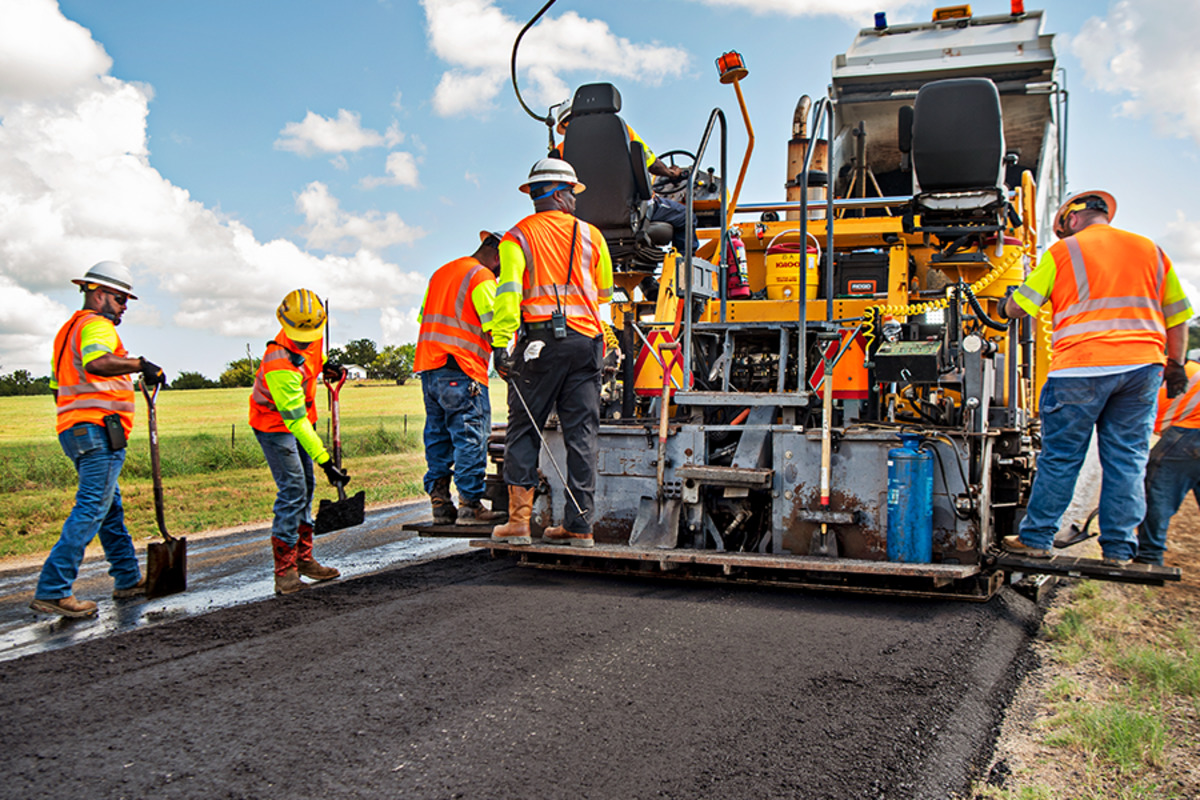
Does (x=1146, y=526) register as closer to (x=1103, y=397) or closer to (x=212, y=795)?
(x=1103, y=397)

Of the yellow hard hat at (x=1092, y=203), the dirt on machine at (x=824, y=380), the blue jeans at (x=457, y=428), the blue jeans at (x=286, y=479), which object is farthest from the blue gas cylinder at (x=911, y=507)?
the blue jeans at (x=286, y=479)

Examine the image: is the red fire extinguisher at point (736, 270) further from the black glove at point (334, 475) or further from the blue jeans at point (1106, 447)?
the black glove at point (334, 475)

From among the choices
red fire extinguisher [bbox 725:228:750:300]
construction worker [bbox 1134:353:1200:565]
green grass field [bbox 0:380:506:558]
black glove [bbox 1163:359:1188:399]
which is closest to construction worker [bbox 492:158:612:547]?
red fire extinguisher [bbox 725:228:750:300]

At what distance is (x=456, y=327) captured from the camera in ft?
17.9

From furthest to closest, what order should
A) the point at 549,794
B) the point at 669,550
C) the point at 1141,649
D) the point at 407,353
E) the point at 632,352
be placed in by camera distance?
the point at 407,353, the point at 632,352, the point at 669,550, the point at 1141,649, the point at 549,794

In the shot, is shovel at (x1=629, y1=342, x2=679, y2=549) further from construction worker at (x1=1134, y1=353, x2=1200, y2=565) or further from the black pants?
construction worker at (x1=1134, y1=353, x2=1200, y2=565)

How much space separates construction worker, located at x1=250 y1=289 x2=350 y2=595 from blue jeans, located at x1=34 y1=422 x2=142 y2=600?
82 cm

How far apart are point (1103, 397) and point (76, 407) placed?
18.3 feet

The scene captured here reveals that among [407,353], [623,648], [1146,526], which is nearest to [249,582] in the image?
[623,648]

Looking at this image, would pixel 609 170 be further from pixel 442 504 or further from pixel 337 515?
pixel 337 515

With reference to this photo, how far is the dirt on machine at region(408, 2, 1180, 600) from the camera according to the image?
4480 mm

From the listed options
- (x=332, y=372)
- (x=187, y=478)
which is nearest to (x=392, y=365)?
(x=187, y=478)

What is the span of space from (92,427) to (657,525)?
10.9 ft

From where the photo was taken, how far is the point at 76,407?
475cm
